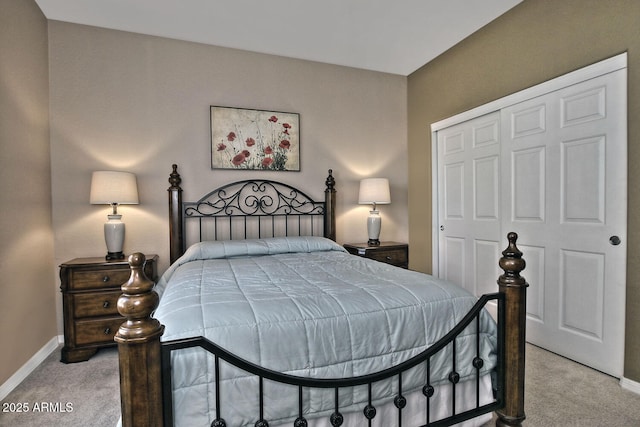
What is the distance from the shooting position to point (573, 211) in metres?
2.31

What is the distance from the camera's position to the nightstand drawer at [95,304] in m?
2.43

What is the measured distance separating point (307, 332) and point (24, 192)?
2381 mm

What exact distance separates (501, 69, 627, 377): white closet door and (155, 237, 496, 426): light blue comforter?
125 centimetres

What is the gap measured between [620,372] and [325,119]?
3.09 metres

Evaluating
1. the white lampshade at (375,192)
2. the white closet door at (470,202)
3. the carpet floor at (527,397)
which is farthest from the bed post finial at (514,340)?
the white lampshade at (375,192)

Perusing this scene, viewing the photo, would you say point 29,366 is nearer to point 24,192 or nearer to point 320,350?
point 24,192

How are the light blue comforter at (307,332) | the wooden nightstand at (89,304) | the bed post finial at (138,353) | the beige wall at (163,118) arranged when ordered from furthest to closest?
1. the beige wall at (163,118)
2. the wooden nightstand at (89,304)
3. the light blue comforter at (307,332)
4. the bed post finial at (138,353)

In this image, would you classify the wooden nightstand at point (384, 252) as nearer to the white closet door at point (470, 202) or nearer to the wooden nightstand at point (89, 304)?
the white closet door at point (470, 202)

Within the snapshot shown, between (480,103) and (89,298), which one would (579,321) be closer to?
(480,103)

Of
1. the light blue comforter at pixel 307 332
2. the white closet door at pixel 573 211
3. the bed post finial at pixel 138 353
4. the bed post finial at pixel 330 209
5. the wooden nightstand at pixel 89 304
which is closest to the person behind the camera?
the bed post finial at pixel 138 353

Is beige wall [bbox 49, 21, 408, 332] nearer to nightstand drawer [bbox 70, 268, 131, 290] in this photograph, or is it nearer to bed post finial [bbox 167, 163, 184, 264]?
bed post finial [bbox 167, 163, 184, 264]

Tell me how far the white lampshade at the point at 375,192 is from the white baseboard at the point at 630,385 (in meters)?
2.16

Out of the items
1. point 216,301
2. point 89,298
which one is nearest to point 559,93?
point 216,301

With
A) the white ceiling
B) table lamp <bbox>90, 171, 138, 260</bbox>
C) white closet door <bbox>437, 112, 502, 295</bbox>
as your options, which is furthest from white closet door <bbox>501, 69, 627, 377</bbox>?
table lamp <bbox>90, 171, 138, 260</bbox>
